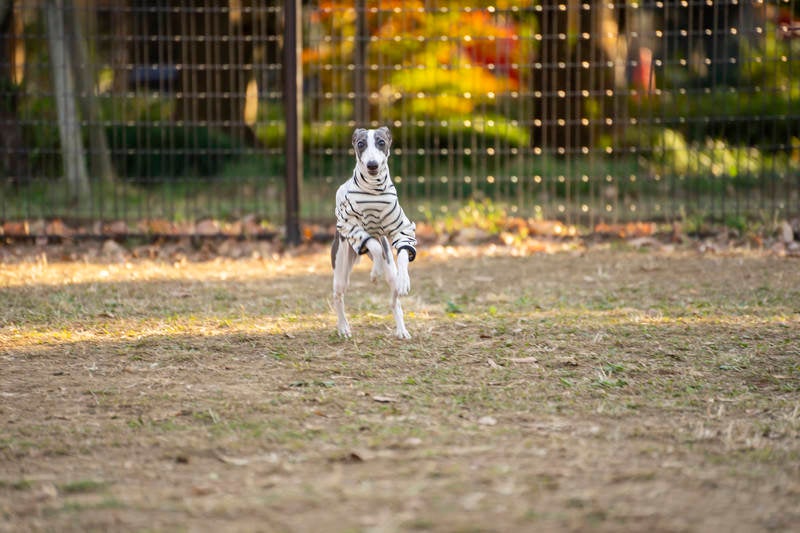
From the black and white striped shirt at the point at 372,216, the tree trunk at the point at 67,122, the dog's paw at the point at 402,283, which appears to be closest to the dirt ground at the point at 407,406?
the dog's paw at the point at 402,283

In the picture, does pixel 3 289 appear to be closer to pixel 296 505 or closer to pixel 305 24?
pixel 296 505

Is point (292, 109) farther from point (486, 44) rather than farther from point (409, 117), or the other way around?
point (409, 117)

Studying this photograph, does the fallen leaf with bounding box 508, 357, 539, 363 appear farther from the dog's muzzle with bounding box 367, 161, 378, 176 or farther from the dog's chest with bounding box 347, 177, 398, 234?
the dog's muzzle with bounding box 367, 161, 378, 176

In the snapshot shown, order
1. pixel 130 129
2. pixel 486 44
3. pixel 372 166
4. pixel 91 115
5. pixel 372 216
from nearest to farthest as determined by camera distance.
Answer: pixel 372 166 → pixel 372 216 → pixel 91 115 → pixel 486 44 → pixel 130 129

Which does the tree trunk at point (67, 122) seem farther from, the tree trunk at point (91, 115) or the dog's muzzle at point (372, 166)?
the dog's muzzle at point (372, 166)

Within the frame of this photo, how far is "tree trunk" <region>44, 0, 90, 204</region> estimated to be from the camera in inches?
376

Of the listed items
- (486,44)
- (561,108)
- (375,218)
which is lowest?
(375,218)

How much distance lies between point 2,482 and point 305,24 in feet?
44.6

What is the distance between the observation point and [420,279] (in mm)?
7527

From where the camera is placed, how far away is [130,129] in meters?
14.1

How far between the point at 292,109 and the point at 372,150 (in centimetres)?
396

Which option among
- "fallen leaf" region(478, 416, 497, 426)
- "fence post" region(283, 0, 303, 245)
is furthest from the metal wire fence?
"fallen leaf" region(478, 416, 497, 426)

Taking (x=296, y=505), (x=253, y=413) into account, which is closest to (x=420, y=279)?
(x=253, y=413)

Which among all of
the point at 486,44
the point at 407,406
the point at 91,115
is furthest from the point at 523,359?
the point at 486,44
